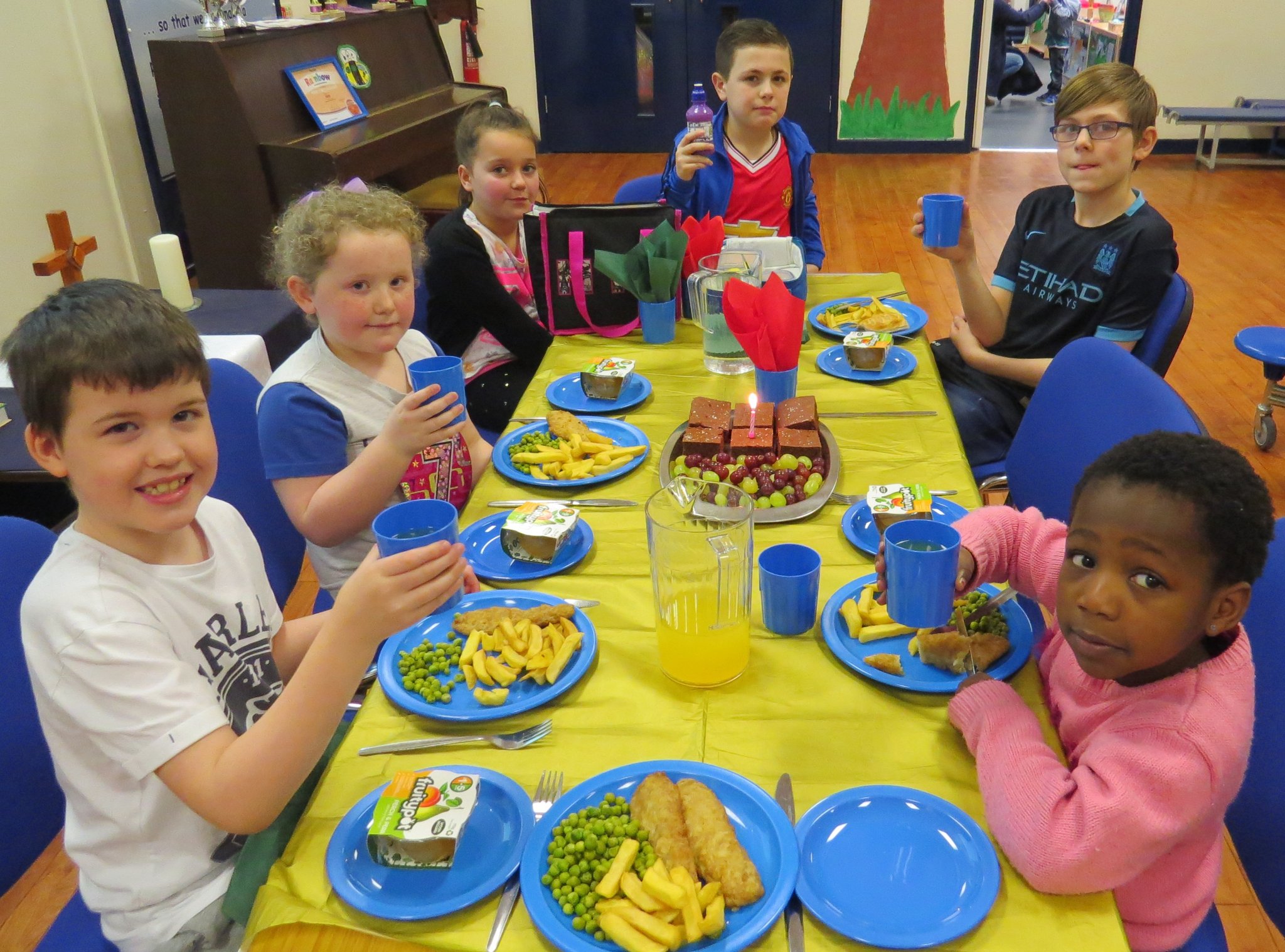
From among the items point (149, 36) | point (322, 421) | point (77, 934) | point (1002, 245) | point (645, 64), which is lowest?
point (1002, 245)

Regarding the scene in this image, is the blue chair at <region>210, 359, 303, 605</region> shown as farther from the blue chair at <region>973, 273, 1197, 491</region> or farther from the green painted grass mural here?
the green painted grass mural

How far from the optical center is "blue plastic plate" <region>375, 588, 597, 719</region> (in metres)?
1.12

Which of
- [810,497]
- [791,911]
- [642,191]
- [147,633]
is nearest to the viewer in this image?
[791,911]

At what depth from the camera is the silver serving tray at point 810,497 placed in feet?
4.96

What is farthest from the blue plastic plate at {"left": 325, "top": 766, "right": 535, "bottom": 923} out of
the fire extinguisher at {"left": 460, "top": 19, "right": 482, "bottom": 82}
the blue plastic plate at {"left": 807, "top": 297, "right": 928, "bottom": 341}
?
the fire extinguisher at {"left": 460, "top": 19, "right": 482, "bottom": 82}

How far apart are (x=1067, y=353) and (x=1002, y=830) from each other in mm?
1092

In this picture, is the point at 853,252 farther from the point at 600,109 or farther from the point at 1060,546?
the point at 1060,546

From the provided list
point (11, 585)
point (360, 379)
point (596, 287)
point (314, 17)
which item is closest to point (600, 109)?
point (314, 17)

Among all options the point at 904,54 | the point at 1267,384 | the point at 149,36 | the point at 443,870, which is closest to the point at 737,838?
the point at 443,870

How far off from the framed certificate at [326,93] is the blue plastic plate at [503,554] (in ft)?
11.4

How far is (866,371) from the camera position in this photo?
2039mm

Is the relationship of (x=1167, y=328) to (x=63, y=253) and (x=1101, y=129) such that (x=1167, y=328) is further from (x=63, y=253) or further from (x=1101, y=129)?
(x=63, y=253)

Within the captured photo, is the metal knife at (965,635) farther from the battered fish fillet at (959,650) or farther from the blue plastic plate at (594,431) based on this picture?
the blue plastic plate at (594,431)

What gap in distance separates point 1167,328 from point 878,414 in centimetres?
66
